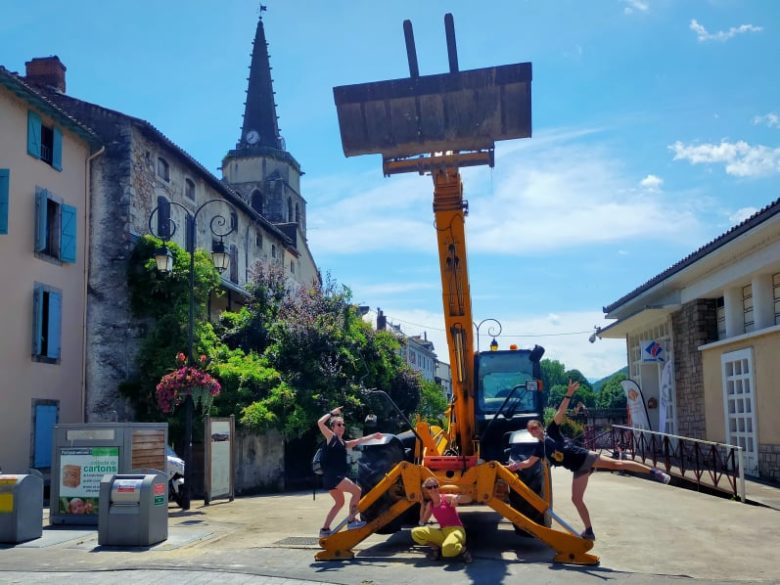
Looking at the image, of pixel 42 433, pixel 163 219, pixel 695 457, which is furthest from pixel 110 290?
pixel 695 457

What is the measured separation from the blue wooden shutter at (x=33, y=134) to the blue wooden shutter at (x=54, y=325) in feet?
11.4

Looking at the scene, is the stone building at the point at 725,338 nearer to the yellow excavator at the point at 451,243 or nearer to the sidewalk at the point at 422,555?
the sidewalk at the point at 422,555

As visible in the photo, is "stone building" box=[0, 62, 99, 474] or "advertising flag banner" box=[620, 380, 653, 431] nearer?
"stone building" box=[0, 62, 99, 474]

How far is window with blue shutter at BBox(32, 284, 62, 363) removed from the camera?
63.3 feet

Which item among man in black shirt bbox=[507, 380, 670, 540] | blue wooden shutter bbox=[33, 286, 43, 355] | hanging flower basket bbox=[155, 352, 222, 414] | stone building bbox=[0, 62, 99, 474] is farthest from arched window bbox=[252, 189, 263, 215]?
man in black shirt bbox=[507, 380, 670, 540]

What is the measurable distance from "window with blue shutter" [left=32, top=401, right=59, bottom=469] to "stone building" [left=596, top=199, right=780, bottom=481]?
1602cm

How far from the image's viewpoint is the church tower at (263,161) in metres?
51.6

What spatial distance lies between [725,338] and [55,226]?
17.0 m

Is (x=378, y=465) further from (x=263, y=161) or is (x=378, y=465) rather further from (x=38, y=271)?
(x=263, y=161)

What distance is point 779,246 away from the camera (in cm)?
1611

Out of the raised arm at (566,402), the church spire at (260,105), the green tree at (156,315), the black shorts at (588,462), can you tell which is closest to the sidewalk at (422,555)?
the black shorts at (588,462)

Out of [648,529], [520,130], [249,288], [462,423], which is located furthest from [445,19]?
[249,288]

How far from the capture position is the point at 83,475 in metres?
12.8

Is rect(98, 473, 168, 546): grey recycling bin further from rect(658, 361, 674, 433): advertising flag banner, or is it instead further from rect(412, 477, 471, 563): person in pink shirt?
rect(658, 361, 674, 433): advertising flag banner
